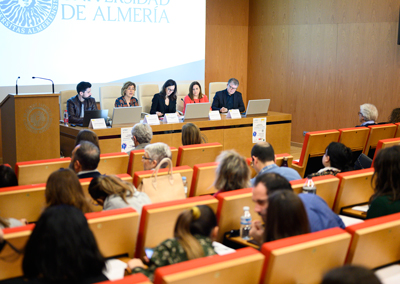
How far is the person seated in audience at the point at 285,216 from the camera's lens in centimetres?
179

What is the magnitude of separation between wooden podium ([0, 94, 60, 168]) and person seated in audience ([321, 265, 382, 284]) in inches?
168

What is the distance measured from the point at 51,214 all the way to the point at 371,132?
4.30 metres

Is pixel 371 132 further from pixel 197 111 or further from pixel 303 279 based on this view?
pixel 303 279

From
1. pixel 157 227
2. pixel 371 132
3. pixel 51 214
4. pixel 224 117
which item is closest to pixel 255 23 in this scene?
pixel 224 117

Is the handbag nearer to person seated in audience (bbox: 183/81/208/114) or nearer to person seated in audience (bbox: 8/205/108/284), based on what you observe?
person seated in audience (bbox: 8/205/108/284)

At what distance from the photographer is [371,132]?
4973 millimetres

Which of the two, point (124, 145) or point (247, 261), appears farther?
point (124, 145)

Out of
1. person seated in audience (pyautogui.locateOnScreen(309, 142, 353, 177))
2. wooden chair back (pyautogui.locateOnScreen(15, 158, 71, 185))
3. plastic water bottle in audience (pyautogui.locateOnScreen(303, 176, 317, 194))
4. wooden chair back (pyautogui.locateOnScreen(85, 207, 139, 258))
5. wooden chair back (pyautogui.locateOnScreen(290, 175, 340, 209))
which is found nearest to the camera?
wooden chair back (pyautogui.locateOnScreen(85, 207, 139, 258))

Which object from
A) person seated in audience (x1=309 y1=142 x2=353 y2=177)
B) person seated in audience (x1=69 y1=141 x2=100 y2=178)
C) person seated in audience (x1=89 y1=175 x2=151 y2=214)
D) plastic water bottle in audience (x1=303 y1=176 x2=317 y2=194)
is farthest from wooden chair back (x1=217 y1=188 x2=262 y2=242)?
person seated in audience (x1=309 y1=142 x2=353 y2=177)

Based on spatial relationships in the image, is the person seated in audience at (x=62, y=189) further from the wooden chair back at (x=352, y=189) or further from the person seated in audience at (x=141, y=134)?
the person seated in audience at (x=141, y=134)

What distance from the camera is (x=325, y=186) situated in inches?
112

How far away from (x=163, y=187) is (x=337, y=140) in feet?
9.09

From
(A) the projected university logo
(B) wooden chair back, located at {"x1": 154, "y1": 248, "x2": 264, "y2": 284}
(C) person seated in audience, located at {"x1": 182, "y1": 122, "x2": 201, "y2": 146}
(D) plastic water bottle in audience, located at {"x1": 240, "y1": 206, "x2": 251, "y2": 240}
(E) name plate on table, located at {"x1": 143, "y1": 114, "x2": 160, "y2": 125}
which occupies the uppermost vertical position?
(A) the projected university logo

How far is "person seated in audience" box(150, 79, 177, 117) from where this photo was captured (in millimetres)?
6418
